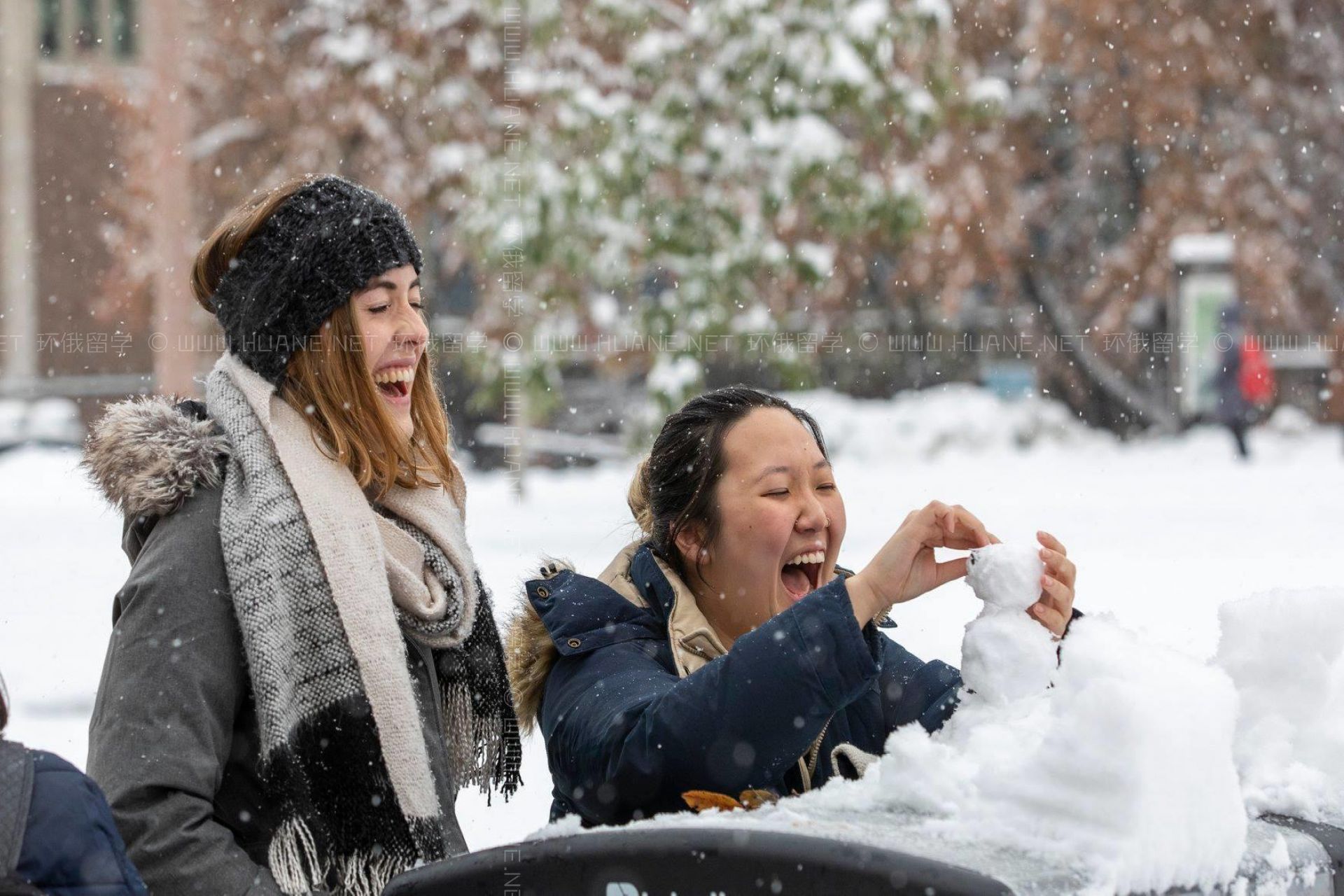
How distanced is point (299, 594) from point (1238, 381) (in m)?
16.6

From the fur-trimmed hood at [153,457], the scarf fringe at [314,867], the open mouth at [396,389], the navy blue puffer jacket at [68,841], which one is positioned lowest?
the scarf fringe at [314,867]

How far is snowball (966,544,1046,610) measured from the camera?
2016 mm

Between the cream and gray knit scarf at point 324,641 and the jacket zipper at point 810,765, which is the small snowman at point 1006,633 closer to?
the jacket zipper at point 810,765

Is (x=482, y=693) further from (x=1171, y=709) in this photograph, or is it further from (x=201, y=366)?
(x=201, y=366)

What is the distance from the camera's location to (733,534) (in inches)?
94.0

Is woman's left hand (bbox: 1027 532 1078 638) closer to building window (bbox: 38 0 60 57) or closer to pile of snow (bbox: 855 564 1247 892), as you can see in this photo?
pile of snow (bbox: 855 564 1247 892)

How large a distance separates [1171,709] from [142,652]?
1.28 meters

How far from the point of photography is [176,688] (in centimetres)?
201

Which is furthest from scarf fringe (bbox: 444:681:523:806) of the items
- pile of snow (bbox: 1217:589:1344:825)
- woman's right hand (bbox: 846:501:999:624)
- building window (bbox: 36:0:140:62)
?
building window (bbox: 36:0:140:62)

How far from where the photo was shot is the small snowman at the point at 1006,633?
1903 mm

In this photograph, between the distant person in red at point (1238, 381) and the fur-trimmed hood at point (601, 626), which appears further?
the distant person in red at point (1238, 381)

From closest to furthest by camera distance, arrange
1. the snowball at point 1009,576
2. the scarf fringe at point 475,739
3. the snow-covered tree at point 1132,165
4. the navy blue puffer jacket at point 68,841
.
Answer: the navy blue puffer jacket at point 68,841, the snowball at point 1009,576, the scarf fringe at point 475,739, the snow-covered tree at point 1132,165

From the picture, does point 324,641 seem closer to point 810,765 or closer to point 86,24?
point 810,765

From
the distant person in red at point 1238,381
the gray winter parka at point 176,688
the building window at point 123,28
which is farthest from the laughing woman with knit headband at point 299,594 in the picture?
the building window at point 123,28
